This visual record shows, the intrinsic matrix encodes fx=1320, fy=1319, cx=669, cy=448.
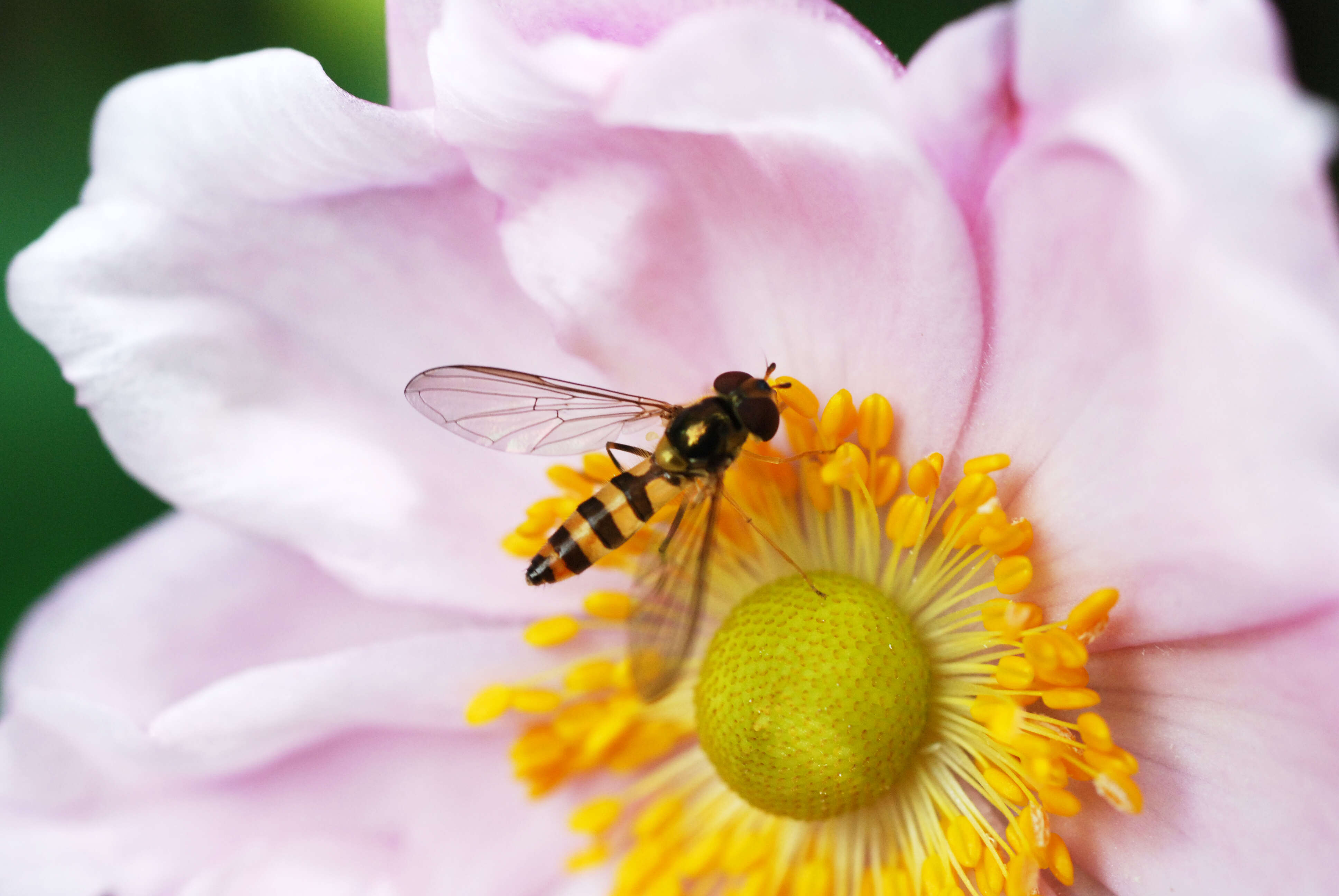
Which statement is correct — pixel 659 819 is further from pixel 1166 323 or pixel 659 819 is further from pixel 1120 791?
pixel 1166 323

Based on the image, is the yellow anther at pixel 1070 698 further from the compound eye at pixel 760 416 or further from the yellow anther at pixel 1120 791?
the compound eye at pixel 760 416

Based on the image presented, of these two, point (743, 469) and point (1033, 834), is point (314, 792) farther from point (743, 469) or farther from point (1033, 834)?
point (1033, 834)

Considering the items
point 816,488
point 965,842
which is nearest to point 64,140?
point 816,488

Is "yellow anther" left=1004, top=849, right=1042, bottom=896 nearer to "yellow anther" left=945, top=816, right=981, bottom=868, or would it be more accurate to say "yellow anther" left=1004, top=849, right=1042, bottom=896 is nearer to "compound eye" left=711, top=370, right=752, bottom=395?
"yellow anther" left=945, top=816, right=981, bottom=868

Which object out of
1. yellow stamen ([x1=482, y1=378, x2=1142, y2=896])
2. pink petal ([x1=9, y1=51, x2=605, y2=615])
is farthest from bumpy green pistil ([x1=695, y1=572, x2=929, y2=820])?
pink petal ([x1=9, y1=51, x2=605, y2=615])

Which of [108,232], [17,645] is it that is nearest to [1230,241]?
[108,232]
